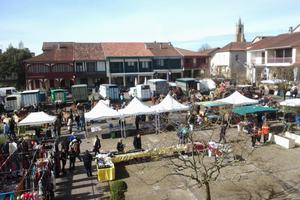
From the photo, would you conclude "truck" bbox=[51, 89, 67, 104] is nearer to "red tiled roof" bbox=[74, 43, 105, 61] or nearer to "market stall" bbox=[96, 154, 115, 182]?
"red tiled roof" bbox=[74, 43, 105, 61]

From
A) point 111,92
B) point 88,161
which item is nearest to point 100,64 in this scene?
point 111,92

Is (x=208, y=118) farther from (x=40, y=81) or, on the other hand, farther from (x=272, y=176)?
(x=40, y=81)

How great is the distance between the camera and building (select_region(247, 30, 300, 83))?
3947 centimetres

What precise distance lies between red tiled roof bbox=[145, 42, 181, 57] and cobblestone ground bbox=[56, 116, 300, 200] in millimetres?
37851

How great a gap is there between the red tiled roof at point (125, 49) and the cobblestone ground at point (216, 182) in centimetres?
3508

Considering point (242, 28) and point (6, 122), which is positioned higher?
point (242, 28)

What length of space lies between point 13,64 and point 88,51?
529 inches

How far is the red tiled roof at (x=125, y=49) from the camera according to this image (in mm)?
50000

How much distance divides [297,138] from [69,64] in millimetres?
36729

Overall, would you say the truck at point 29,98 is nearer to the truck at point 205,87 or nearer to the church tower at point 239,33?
the truck at point 205,87

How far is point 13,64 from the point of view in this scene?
52.9 m

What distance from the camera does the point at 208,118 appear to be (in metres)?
23.0

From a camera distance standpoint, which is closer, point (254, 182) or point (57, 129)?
point (254, 182)

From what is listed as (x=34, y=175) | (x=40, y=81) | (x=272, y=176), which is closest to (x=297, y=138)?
(x=272, y=176)
